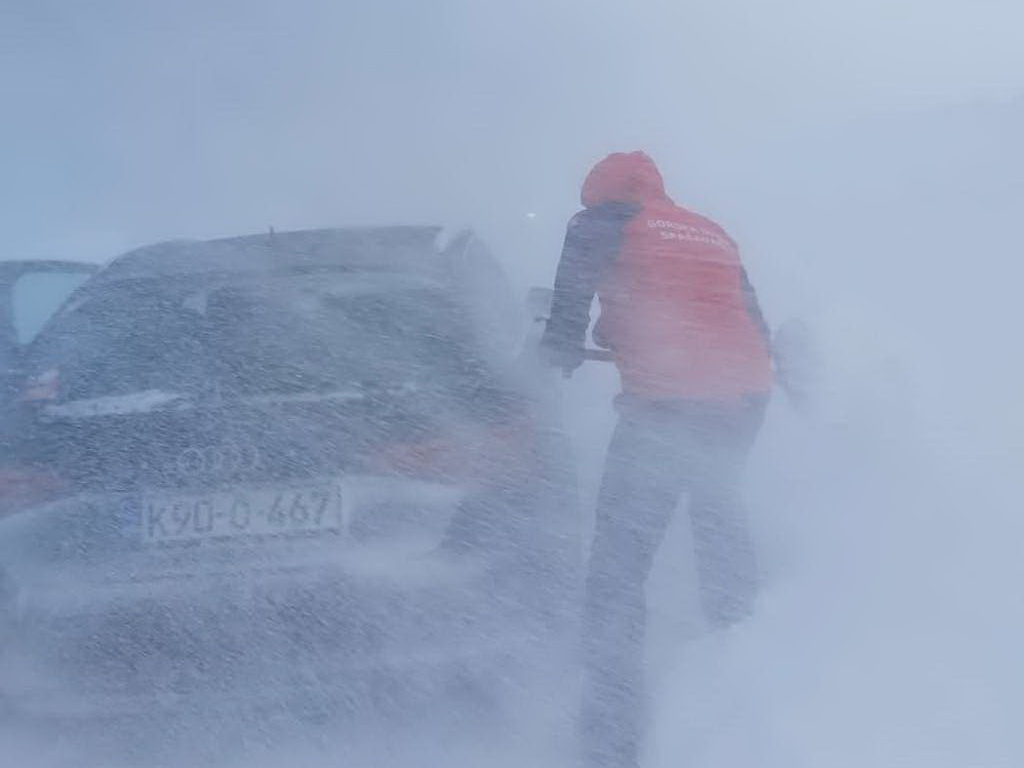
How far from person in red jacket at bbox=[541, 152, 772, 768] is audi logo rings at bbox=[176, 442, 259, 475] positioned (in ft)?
2.67

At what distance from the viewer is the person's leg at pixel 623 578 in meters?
3.61

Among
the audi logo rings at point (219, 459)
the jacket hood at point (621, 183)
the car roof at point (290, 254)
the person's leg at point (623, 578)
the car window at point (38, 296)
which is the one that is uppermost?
the jacket hood at point (621, 183)

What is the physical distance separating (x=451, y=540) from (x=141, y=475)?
72 centimetres

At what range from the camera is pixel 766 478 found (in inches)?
218

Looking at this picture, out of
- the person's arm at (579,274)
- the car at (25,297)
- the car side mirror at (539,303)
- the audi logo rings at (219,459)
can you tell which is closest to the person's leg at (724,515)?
the person's arm at (579,274)

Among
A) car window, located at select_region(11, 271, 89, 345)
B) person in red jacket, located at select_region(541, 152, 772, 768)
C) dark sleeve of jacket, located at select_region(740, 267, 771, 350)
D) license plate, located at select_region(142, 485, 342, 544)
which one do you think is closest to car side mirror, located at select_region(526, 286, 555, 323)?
person in red jacket, located at select_region(541, 152, 772, 768)

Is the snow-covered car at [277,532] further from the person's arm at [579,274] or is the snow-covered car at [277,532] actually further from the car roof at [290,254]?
the car roof at [290,254]

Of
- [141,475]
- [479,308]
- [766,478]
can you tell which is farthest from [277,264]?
[766,478]

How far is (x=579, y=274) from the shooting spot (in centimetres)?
368

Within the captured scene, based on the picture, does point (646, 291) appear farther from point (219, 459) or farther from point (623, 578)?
point (219, 459)

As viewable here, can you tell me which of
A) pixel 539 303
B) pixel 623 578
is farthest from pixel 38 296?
pixel 623 578

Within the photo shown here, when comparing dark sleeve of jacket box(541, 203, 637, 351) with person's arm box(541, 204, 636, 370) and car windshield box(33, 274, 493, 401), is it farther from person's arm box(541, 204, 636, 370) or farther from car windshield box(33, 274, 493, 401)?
car windshield box(33, 274, 493, 401)

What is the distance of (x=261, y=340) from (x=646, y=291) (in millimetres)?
988

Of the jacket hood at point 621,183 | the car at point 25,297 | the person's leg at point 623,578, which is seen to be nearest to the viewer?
the person's leg at point 623,578
